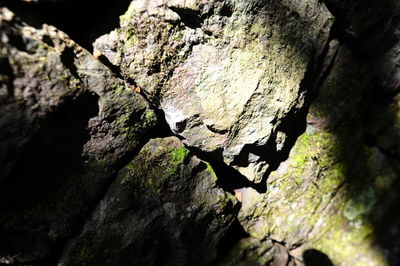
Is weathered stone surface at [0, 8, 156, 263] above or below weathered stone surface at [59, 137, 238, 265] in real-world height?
above

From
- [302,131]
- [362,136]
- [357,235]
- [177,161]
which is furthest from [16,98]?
[357,235]

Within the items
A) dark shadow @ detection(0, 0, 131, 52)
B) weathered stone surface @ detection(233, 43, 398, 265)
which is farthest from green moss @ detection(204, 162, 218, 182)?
dark shadow @ detection(0, 0, 131, 52)

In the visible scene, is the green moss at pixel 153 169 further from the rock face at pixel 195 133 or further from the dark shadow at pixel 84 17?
the dark shadow at pixel 84 17

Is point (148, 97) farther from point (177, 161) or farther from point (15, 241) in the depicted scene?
point (15, 241)

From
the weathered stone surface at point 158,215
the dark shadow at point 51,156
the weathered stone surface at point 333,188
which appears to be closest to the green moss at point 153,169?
the weathered stone surface at point 158,215

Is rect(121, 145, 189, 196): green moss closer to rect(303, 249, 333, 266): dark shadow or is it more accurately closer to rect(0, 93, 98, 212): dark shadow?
rect(0, 93, 98, 212): dark shadow

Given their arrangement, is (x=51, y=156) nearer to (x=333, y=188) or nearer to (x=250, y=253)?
(x=250, y=253)

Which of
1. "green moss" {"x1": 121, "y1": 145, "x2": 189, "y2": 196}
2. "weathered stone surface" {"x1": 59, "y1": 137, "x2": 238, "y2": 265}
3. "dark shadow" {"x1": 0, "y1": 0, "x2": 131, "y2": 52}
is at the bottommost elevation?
"weathered stone surface" {"x1": 59, "y1": 137, "x2": 238, "y2": 265}
